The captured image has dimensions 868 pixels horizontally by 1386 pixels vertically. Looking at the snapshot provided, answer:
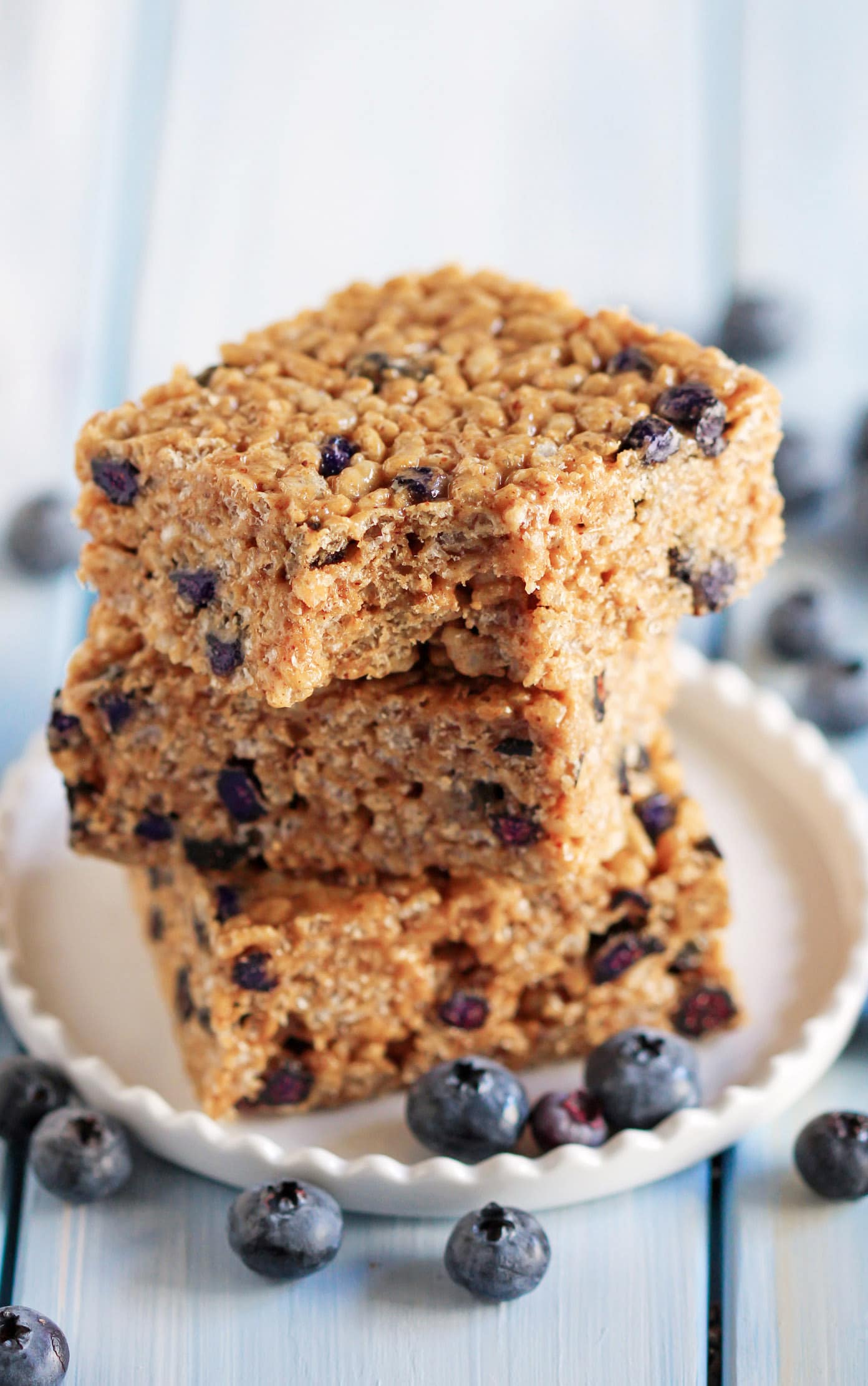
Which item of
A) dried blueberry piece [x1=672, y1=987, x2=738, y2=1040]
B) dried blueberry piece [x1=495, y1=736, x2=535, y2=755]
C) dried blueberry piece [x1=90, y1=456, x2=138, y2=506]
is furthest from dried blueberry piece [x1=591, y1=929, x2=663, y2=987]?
dried blueberry piece [x1=90, y1=456, x2=138, y2=506]

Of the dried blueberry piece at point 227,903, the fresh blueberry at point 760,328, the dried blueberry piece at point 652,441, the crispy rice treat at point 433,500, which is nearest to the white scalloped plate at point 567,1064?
the dried blueberry piece at point 227,903

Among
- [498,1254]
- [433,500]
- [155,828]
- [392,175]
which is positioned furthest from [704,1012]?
[392,175]

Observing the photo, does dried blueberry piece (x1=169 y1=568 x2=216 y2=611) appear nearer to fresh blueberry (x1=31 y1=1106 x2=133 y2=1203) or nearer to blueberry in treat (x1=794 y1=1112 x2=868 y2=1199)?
fresh blueberry (x1=31 y1=1106 x2=133 y2=1203)

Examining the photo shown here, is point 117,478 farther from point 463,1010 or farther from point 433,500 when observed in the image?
point 463,1010

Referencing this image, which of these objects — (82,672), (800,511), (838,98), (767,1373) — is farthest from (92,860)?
(838,98)

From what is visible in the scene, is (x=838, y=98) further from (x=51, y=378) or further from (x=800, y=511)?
(x=51, y=378)
